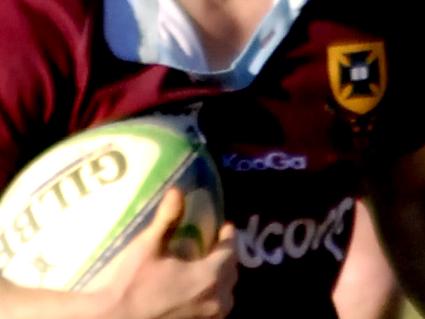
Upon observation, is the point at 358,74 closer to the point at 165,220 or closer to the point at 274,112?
the point at 274,112

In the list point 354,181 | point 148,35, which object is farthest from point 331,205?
point 148,35

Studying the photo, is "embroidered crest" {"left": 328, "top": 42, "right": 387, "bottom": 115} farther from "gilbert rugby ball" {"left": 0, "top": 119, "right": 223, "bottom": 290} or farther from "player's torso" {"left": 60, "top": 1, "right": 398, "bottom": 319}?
"gilbert rugby ball" {"left": 0, "top": 119, "right": 223, "bottom": 290}

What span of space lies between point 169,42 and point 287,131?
106mm

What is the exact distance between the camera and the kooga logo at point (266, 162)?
29.3 inches

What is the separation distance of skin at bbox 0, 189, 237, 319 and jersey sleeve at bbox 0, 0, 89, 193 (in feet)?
0.26

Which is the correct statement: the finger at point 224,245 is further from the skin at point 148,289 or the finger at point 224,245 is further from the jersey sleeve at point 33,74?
the jersey sleeve at point 33,74

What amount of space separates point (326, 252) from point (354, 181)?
56 mm

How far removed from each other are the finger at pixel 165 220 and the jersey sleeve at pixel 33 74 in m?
0.10

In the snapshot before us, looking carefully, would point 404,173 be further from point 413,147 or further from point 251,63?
point 251,63

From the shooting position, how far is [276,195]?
77cm

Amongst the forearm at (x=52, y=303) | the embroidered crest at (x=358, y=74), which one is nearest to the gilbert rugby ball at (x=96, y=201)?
the forearm at (x=52, y=303)

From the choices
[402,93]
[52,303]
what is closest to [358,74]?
[402,93]

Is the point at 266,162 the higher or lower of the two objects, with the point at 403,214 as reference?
higher

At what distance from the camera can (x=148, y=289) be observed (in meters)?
0.66
